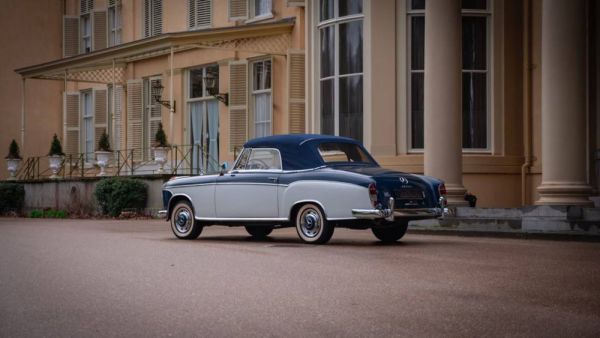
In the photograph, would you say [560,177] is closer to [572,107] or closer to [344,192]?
[572,107]

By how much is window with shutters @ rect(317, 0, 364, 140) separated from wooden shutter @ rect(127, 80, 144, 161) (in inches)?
370

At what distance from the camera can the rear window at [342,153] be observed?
45.4 ft

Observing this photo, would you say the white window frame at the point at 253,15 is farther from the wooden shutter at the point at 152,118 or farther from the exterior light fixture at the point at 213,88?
the wooden shutter at the point at 152,118

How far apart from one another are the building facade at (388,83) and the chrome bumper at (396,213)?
94.1 inches

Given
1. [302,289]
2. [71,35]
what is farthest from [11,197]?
[302,289]

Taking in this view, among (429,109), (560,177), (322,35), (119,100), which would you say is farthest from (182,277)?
(119,100)

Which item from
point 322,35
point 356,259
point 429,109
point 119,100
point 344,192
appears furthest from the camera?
point 119,100

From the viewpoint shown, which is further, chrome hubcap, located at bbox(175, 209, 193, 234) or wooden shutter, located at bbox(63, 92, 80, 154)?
wooden shutter, located at bbox(63, 92, 80, 154)

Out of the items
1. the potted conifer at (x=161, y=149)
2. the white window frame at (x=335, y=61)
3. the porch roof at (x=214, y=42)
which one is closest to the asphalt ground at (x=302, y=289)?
the white window frame at (x=335, y=61)

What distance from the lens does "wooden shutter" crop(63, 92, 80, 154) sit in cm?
3247

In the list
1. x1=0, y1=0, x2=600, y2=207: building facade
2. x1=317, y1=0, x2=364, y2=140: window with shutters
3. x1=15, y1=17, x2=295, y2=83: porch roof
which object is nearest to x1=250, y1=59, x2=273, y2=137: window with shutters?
x1=0, y1=0, x2=600, y2=207: building facade

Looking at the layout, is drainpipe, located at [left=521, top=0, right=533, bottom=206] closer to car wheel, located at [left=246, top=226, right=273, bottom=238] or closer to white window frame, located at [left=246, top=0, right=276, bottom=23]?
car wheel, located at [left=246, top=226, right=273, bottom=238]

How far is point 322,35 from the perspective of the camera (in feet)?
69.8

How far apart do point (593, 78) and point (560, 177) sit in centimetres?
363
